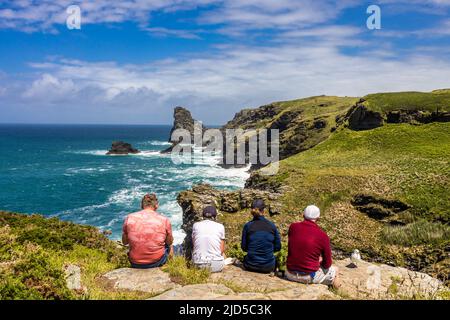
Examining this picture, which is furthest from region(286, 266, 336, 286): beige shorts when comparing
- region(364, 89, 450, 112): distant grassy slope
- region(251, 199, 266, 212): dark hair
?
region(364, 89, 450, 112): distant grassy slope

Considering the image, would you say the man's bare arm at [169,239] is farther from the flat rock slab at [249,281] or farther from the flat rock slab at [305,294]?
the flat rock slab at [305,294]

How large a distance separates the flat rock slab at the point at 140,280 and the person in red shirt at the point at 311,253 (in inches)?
144

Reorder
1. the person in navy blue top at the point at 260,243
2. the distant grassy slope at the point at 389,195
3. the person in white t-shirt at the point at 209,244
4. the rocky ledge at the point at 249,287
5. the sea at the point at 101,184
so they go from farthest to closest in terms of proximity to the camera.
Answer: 1. the sea at the point at 101,184
2. the distant grassy slope at the point at 389,195
3. the person in navy blue top at the point at 260,243
4. the person in white t-shirt at the point at 209,244
5. the rocky ledge at the point at 249,287

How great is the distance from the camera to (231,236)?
35.1 m

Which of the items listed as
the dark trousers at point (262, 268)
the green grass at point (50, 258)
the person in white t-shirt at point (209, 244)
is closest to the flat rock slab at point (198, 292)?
the green grass at point (50, 258)

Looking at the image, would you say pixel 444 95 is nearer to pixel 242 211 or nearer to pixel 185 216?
pixel 242 211

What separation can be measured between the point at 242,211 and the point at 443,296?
97.4 feet

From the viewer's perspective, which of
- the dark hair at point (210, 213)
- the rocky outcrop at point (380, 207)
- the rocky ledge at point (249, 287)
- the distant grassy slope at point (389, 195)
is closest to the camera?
the rocky ledge at point (249, 287)

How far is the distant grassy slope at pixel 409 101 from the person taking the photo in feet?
245

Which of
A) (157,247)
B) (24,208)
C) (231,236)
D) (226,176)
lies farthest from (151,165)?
(157,247)

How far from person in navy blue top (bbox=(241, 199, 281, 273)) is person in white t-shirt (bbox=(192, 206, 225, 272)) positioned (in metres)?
0.90

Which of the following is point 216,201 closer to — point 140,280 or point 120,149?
point 140,280

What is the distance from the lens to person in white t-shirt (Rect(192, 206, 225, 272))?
11.3 m
